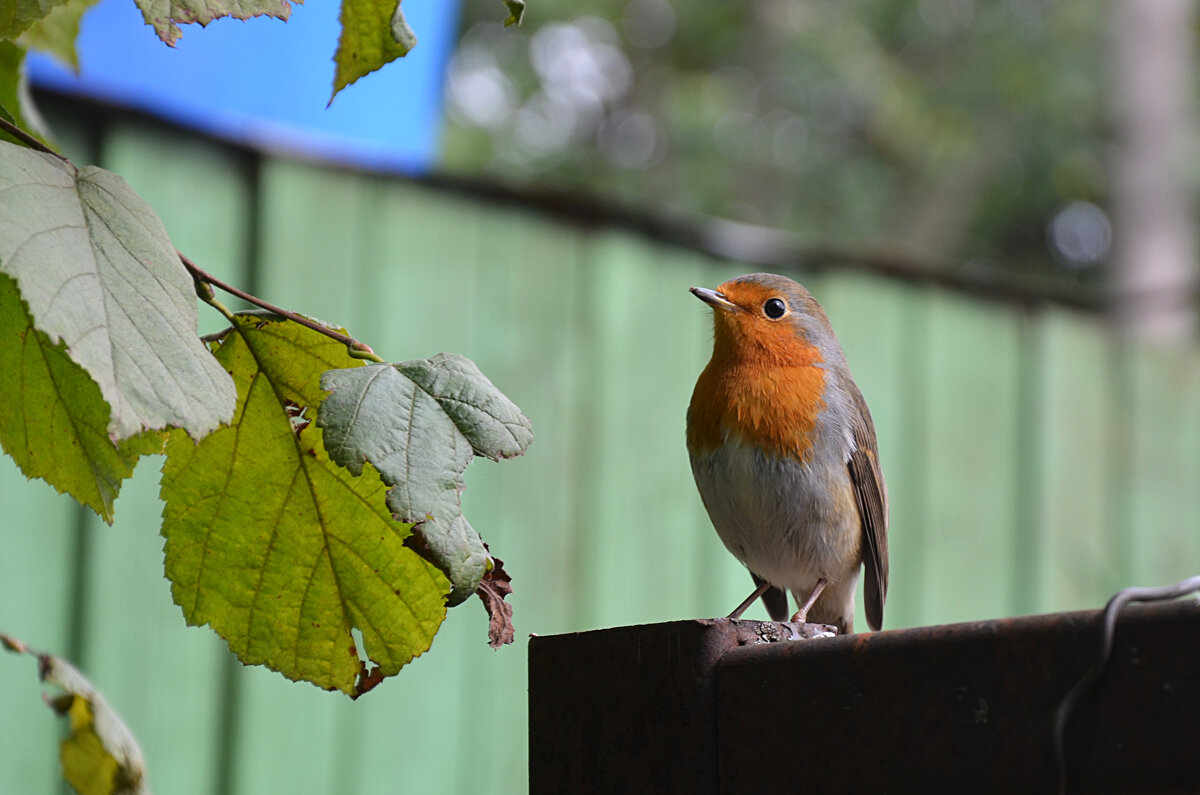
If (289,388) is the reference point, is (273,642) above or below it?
below

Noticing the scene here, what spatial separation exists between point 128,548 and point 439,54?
1822mm

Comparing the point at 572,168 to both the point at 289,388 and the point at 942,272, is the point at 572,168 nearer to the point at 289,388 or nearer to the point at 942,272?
the point at 942,272

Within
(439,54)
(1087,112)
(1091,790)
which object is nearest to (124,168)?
(439,54)

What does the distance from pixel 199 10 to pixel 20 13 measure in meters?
0.14

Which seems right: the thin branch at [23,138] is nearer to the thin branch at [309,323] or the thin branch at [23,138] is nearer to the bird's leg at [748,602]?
A: the thin branch at [309,323]

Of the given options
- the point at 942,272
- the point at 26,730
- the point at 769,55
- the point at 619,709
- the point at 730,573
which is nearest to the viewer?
the point at 619,709

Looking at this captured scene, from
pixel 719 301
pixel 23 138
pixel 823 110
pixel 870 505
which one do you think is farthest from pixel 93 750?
pixel 823 110

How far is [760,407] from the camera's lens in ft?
8.84

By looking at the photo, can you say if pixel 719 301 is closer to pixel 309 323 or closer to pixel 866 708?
pixel 309 323

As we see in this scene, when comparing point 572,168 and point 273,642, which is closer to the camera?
point 273,642

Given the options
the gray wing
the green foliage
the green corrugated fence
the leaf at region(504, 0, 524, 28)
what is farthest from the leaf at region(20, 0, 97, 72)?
the green corrugated fence

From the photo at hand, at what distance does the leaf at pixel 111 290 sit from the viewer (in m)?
0.89

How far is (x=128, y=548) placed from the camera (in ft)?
12.0

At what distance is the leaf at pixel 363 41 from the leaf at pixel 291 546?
0.84 ft
